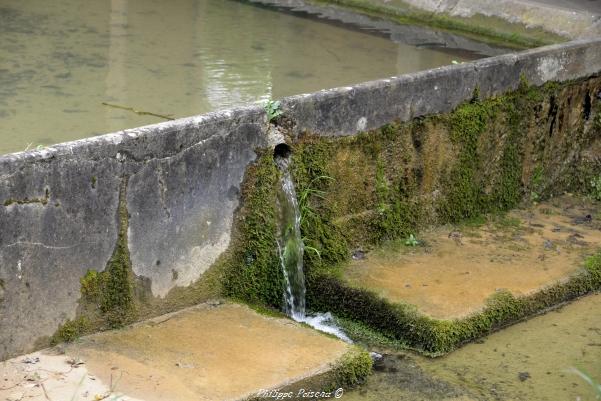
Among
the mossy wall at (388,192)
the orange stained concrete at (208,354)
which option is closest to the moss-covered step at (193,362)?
the orange stained concrete at (208,354)

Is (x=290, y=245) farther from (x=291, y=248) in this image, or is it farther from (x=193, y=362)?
(x=193, y=362)

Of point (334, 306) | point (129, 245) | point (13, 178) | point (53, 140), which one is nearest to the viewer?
point (13, 178)

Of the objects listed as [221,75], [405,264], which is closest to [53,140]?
[221,75]

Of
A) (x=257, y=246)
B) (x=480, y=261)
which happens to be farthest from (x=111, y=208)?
(x=480, y=261)

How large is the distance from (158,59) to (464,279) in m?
4.81

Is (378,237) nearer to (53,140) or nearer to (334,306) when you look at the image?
(334,306)

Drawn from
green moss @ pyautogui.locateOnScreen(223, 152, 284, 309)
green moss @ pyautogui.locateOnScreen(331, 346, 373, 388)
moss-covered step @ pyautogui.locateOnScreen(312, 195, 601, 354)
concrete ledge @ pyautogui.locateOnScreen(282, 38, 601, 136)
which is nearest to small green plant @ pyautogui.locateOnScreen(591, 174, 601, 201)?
moss-covered step @ pyautogui.locateOnScreen(312, 195, 601, 354)

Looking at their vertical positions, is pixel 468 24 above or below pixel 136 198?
below

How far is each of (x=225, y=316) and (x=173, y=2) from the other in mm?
7500

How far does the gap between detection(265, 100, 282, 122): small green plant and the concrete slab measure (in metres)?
0.70

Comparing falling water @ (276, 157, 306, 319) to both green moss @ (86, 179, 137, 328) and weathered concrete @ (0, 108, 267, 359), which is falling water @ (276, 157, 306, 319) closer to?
weathered concrete @ (0, 108, 267, 359)

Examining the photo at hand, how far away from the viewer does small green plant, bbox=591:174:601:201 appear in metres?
5.55

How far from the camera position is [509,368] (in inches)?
154

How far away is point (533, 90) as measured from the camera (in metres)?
5.21
